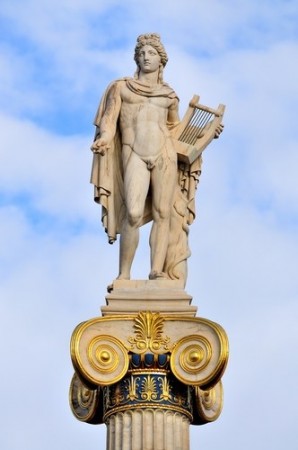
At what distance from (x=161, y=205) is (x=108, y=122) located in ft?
6.22

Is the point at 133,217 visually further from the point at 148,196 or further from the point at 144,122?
the point at 144,122

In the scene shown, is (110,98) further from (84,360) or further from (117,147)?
(84,360)

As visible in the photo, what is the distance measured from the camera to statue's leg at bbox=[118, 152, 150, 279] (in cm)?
2684

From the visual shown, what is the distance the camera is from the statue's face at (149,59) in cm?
2805

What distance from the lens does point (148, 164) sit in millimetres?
27312

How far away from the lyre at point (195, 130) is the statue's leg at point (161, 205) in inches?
20.6

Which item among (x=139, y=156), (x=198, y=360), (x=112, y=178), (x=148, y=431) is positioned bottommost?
(x=148, y=431)

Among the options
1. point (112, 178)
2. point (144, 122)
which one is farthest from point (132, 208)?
point (144, 122)

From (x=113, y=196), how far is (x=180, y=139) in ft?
5.84

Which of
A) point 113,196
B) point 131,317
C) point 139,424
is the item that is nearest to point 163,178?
point 113,196

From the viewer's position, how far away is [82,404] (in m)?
26.9

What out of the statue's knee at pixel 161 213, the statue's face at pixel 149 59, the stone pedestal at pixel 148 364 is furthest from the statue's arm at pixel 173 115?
the stone pedestal at pixel 148 364

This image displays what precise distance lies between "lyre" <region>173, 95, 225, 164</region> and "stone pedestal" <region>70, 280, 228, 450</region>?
346cm

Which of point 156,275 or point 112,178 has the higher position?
Result: point 112,178
